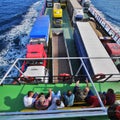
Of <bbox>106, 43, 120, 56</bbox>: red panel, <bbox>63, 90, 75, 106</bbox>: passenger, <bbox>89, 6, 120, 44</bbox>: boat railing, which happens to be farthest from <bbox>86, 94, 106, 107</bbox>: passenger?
<bbox>89, 6, 120, 44</bbox>: boat railing

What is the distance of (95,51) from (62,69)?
165 inches

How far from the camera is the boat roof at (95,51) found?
620 inches

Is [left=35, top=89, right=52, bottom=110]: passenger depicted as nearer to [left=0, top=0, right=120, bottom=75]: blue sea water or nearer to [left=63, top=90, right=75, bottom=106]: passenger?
[left=63, top=90, right=75, bottom=106]: passenger

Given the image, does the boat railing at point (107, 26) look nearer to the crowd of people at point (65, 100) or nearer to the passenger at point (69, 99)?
the crowd of people at point (65, 100)

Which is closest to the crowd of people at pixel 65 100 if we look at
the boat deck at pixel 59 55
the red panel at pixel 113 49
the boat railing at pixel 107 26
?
the boat deck at pixel 59 55

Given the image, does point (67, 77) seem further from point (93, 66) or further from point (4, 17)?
point (4, 17)

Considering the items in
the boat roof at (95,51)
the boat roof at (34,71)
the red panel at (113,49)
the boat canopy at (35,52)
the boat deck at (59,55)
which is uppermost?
the boat roof at (95,51)

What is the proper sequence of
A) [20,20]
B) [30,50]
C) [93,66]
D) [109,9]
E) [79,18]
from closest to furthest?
[93,66], [30,50], [79,18], [20,20], [109,9]

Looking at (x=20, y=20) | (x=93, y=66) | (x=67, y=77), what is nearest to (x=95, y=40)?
(x=93, y=66)

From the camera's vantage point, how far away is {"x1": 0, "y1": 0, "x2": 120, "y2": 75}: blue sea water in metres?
29.1

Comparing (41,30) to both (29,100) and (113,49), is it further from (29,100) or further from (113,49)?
(29,100)

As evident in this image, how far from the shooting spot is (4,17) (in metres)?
43.4

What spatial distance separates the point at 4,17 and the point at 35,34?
71.7ft

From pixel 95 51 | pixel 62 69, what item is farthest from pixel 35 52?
pixel 95 51
